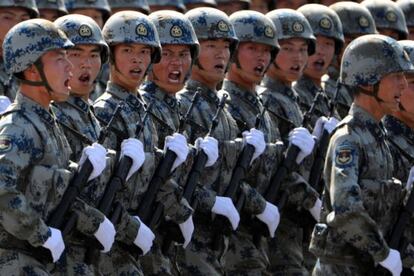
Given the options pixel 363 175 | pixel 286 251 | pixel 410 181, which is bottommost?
pixel 286 251

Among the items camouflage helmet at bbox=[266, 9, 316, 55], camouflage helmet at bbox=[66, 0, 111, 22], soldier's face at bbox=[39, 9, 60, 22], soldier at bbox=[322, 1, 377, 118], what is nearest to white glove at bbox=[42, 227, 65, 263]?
camouflage helmet at bbox=[266, 9, 316, 55]

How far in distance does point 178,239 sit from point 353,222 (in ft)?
7.15

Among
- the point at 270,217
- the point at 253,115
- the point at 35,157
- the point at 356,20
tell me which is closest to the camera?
the point at 35,157

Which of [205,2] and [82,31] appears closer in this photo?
[82,31]

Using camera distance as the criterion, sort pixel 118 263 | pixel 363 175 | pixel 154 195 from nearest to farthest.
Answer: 1. pixel 363 175
2. pixel 118 263
3. pixel 154 195

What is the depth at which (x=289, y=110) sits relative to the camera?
55.1 ft

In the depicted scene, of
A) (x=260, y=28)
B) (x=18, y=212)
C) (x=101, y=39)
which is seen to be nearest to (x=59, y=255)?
(x=18, y=212)

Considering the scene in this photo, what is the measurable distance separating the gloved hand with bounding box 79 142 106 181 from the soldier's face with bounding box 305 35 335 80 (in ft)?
18.8

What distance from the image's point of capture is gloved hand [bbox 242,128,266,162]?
15.3m

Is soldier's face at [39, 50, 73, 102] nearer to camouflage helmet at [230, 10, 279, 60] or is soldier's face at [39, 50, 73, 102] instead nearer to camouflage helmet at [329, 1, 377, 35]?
camouflage helmet at [230, 10, 279, 60]

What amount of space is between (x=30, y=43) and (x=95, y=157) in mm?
924

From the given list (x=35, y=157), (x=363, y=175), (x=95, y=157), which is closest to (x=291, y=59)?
(x=363, y=175)

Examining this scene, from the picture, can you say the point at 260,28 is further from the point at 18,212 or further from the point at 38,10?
the point at 18,212

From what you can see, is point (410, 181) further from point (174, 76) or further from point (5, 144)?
point (5, 144)
